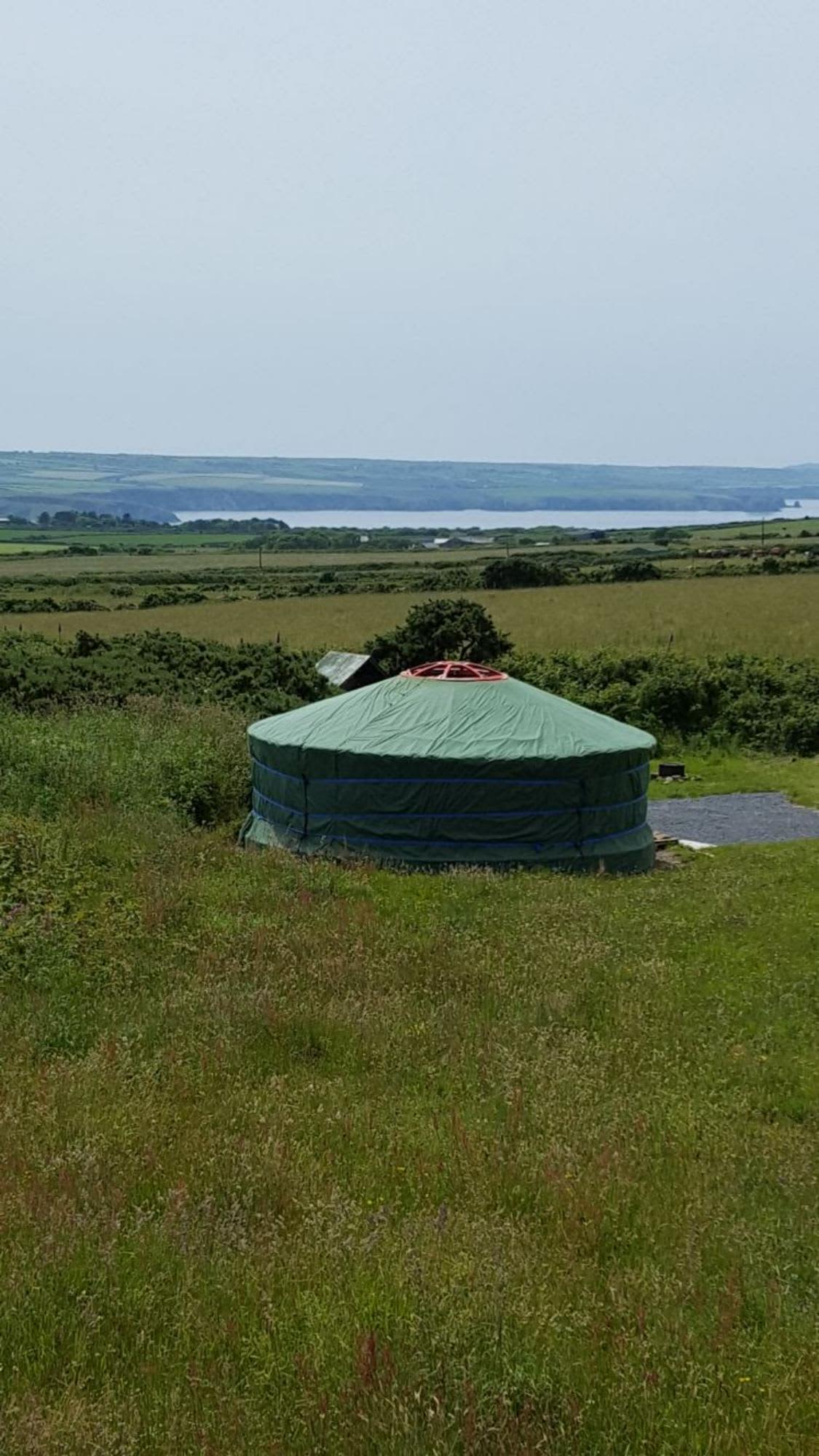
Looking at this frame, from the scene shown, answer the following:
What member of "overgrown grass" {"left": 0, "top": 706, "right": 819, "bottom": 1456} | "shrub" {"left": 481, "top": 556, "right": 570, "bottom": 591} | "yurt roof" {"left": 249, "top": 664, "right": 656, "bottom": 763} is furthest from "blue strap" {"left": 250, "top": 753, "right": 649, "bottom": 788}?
"shrub" {"left": 481, "top": 556, "right": 570, "bottom": 591}

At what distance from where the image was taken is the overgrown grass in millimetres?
3648

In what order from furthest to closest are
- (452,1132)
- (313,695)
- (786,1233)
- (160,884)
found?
1. (313,695)
2. (160,884)
3. (452,1132)
4. (786,1233)

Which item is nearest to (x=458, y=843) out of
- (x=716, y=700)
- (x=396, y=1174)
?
(x=396, y=1174)

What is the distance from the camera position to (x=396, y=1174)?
5.24 meters

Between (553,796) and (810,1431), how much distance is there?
923 cm

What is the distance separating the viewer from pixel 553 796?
12758mm

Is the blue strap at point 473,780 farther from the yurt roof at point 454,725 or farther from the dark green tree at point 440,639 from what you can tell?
the dark green tree at point 440,639

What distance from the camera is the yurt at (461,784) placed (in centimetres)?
1264

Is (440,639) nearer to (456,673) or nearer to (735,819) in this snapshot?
(735,819)

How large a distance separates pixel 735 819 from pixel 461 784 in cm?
471

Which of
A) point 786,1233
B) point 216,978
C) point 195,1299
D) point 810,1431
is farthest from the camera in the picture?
point 216,978

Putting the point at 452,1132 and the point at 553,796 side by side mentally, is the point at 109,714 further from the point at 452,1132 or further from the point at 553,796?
the point at 452,1132

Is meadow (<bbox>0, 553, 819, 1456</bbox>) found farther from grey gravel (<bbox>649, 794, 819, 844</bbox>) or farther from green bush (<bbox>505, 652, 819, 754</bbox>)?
green bush (<bbox>505, 652, 819, 754</bbox>)

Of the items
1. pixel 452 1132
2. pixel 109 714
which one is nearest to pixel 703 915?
pixel 452 1132
